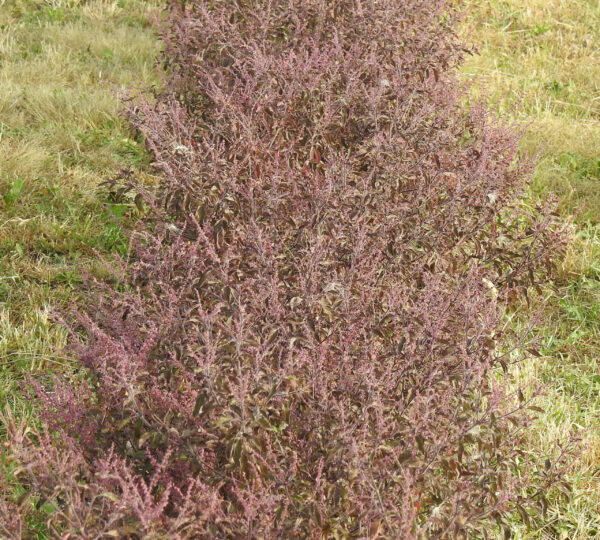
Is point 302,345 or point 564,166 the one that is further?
point 564,166

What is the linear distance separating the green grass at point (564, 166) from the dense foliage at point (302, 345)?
257mm

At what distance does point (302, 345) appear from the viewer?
3.02 metres

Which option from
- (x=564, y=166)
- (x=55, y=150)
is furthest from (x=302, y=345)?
(x=564, y=166)

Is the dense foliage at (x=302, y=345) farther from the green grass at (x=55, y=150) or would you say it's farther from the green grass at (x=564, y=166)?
the green grass at (x=55, y=150)

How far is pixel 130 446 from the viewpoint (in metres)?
2.64

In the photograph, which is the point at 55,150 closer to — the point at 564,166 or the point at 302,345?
the point at 302,345

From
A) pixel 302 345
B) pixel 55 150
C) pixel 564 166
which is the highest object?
pixel 302 345

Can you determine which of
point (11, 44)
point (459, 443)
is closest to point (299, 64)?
point (459, 443)

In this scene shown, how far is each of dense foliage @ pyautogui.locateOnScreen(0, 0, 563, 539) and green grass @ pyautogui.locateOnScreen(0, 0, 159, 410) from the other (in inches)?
21.3

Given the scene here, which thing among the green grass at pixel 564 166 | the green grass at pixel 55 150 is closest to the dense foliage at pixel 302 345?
the green grass at pixel 564 166

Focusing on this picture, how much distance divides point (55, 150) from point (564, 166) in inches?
161

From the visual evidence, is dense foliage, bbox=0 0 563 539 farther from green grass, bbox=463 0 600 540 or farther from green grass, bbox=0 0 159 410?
green grass, bbox=0 0 159 410

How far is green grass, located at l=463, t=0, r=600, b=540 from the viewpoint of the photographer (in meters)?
3.63

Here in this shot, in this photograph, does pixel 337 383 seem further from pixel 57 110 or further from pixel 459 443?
pixel 57 110
